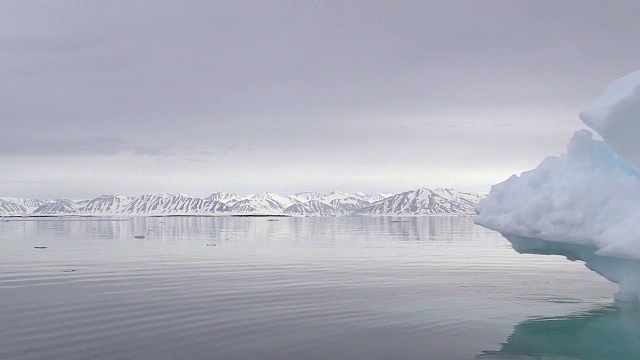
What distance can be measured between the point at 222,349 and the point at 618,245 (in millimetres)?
11037

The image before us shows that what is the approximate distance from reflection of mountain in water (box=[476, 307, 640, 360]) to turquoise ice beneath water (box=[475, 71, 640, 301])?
187 cm

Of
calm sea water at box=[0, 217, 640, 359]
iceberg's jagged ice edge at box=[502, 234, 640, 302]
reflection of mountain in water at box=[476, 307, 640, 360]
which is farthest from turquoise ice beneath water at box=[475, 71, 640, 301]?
calm sea water at box=[0, 217, 640, 359]

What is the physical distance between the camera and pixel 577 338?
60.6 ft

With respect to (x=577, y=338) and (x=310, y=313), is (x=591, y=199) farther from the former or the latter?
(x=310, y=313)

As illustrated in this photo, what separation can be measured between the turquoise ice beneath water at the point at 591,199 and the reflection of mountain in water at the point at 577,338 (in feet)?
6.13

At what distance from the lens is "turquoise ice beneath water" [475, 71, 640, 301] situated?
17516 millimetres

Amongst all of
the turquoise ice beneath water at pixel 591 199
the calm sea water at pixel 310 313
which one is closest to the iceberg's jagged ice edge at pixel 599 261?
the turquoise ice beneath water at pixel 591 199

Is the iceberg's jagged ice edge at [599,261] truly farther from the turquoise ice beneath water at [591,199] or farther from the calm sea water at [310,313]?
the calm sea water at [310,313]

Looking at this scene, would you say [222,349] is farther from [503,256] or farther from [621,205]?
[503,256]

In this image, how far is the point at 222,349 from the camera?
16.8 metres

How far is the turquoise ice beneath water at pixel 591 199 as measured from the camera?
17516mm

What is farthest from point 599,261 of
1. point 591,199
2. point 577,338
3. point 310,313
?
point 310,313

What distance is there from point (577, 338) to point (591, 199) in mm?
4307

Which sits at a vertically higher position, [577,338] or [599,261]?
[599,261]
